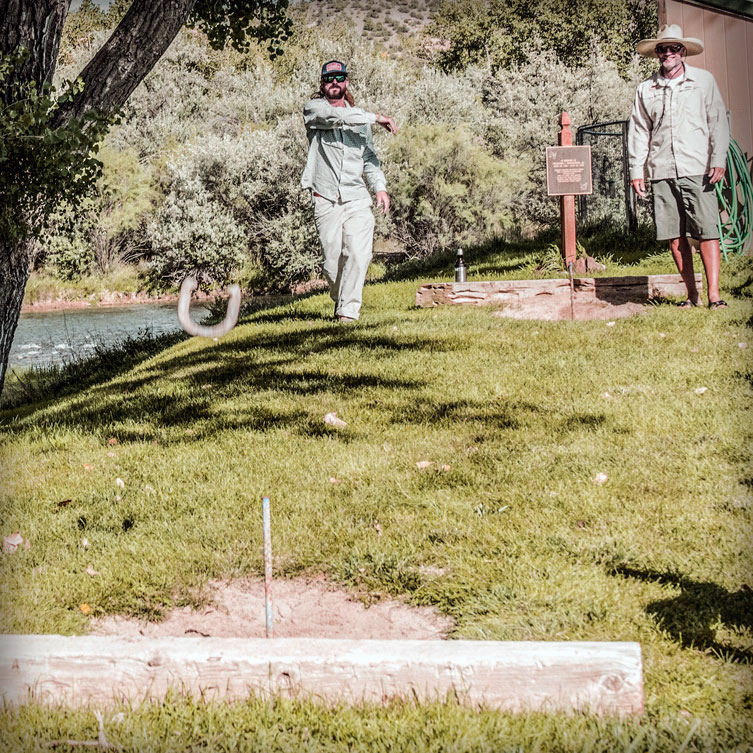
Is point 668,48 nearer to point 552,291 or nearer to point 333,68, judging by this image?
point 552,291

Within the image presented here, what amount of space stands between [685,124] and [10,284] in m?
6.36

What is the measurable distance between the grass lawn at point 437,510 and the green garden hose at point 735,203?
12.5 feet

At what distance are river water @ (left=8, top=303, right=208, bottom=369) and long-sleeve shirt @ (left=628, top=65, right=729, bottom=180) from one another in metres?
8.64

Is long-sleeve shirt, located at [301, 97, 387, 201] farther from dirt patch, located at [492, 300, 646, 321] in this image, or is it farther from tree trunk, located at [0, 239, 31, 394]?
tree trunk, located at [0, 239, 31, 394]

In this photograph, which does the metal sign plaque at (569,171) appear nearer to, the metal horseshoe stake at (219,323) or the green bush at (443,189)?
the metal horseshoe stake at (219,323)

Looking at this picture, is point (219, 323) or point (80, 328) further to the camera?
point (80, 328)

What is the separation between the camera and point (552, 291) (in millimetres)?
10430

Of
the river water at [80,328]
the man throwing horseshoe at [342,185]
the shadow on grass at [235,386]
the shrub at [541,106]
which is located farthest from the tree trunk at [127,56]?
the shrub at [541,106]

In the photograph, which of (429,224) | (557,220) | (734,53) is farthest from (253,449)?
(557,220)

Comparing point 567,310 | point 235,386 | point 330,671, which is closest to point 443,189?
point 567,310

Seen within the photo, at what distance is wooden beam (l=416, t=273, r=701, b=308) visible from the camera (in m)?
10.1

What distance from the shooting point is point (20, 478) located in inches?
214

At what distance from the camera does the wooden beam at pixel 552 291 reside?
10094 millimetres

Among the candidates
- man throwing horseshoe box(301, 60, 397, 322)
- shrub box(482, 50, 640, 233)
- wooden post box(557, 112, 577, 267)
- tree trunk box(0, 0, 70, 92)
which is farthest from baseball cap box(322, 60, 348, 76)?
shrub box(482, 50, 640, 233)
